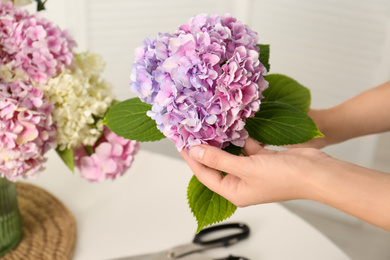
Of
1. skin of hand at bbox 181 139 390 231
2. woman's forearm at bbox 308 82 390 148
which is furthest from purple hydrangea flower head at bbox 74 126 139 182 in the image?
woman's forearm at bbox 308 82 390 148

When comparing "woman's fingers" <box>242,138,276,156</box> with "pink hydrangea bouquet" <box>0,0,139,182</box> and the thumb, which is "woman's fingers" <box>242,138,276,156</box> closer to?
the thumb

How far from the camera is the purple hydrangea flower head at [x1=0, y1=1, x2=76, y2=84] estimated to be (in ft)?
2.95

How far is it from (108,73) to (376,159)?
5.20ft

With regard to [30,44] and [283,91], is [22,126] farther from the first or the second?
[283,91]

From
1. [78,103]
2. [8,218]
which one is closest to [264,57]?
[78,103]

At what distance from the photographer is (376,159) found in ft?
8.95

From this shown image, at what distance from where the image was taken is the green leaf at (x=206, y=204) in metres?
0.76

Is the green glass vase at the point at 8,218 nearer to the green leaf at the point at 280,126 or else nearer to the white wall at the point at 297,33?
the green leaf at the point at 280,126

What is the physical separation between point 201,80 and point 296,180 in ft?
0.76

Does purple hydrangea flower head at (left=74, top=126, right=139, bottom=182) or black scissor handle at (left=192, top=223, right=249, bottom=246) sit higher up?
purple hydrangea flower head at (left=74, top=126, right=139, bottom=182)

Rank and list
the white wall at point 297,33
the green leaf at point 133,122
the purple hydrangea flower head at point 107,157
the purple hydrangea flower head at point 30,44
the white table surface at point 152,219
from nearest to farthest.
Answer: the green leaf at point 133,122, the purple hydrangea flower head at point 30,44, the purple hydrangea flower head at point 107,157, the white table surface at point 152,219, the white wall at point 297,33

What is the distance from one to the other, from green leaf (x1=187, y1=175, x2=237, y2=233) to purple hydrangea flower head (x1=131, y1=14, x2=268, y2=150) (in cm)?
10

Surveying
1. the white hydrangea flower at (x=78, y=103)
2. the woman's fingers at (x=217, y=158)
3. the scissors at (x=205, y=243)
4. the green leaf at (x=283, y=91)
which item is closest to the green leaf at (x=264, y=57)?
the green leaf at (x=283, y=91)

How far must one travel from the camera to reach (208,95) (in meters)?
0.70
